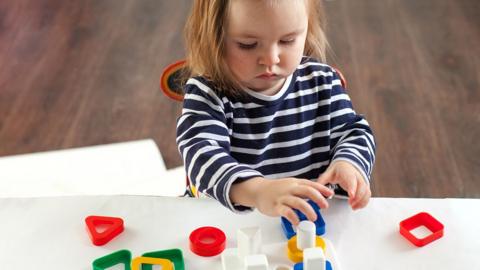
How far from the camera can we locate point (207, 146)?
0.85 m

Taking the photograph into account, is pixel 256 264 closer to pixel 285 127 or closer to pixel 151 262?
pixel 151 262

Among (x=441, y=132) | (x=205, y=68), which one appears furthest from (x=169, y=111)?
(x=205, y=68)

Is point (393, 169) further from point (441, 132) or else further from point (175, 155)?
point (175, 155)

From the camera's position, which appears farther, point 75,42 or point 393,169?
point 75,42

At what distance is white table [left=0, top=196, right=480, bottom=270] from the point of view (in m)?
0.75

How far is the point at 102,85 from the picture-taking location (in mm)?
2330

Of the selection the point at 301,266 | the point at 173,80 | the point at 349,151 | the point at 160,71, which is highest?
the point at 160,71

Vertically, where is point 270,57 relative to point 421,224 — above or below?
above

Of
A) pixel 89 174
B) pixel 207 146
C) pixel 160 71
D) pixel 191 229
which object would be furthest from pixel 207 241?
pixel 160 71

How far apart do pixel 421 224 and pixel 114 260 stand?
36cm

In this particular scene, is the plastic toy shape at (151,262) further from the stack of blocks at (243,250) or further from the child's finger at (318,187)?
the child's finger at (318,187)

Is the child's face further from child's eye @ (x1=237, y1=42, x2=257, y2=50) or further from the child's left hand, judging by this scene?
the child's left hand

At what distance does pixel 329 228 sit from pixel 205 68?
28cm

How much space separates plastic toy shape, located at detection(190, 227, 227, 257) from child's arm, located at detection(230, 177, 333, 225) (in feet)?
0.18
